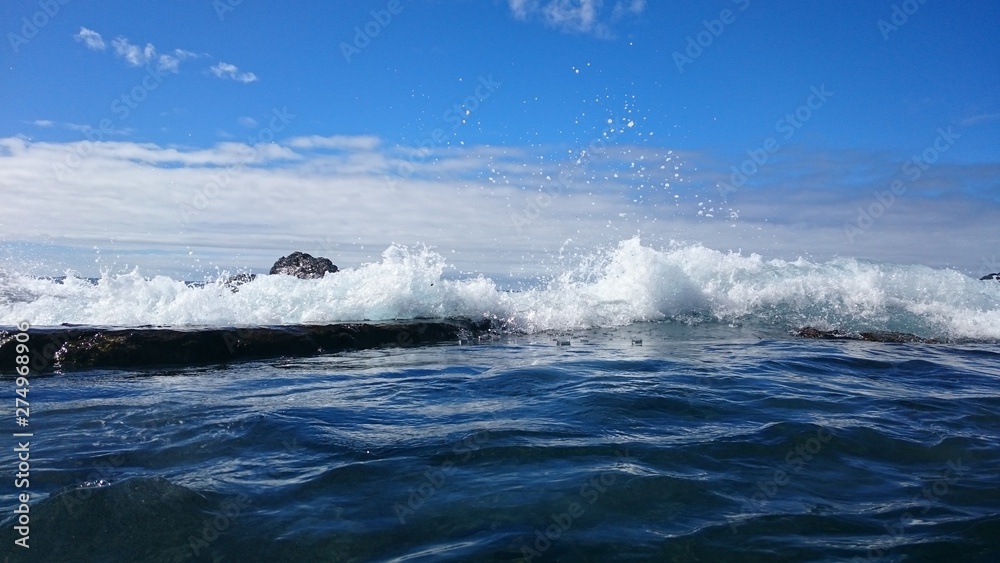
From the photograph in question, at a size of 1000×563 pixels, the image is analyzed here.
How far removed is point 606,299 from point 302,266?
1264cm

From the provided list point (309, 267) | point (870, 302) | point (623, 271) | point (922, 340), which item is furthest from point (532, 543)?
point (309, 267)

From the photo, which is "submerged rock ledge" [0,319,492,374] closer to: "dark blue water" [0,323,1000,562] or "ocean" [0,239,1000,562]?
"ocean" [0,239,1000,562]

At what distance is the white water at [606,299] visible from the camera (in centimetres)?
1260

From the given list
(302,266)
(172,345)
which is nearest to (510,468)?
(172,345)

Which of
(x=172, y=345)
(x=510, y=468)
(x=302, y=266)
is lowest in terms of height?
(x=510, y=468)

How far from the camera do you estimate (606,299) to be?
51.5 feet

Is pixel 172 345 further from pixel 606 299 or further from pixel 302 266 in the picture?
pixel 302 266

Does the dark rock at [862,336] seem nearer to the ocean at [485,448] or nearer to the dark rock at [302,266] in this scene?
the ocean at [485,448]

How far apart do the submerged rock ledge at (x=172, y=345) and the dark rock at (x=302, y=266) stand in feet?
43.1

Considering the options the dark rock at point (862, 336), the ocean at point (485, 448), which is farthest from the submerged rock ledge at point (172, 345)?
the dark rock at point (862, 336)

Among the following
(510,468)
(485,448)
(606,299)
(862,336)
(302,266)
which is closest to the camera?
(510,468)

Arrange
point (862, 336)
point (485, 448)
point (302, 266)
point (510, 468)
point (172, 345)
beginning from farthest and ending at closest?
point (302, 266), point (862, 336), point (172, 345), point (485, 448), point (510, 468)

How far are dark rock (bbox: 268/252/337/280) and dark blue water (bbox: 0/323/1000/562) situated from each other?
15.8 m

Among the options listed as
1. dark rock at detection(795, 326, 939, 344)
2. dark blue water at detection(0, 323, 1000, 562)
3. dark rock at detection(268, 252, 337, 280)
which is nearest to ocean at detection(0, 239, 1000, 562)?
dark blue water at detection(0, 323, 1000, 562)
